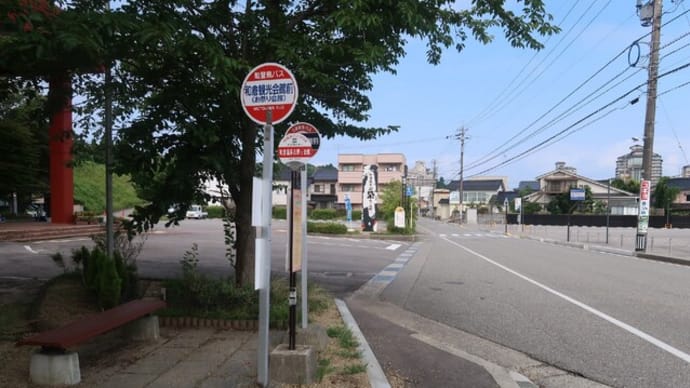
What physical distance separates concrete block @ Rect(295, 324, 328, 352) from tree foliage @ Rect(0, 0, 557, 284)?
1.94 m

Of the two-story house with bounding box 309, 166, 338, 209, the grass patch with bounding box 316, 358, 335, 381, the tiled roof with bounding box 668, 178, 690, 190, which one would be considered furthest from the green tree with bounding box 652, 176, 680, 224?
the grass patch with bounding box 316, 358, 335, 381

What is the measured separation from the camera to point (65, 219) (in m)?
23.9

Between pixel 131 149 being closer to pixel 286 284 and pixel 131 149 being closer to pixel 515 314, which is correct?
pixel 286 284

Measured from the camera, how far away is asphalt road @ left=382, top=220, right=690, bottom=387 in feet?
18.4

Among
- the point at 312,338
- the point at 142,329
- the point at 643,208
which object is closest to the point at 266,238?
the point at 312,338

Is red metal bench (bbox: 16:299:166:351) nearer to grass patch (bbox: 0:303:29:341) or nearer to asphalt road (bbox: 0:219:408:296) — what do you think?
grass patch (bbox: 0:303:29:341)

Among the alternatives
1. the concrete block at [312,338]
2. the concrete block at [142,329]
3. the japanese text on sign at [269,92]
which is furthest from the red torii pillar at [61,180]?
the japanese text on sign at [269,92]

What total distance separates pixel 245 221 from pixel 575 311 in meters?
5.83

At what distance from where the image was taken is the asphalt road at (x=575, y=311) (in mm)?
5602

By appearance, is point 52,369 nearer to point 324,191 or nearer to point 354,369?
point 354,369

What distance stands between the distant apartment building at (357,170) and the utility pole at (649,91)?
52.5 m

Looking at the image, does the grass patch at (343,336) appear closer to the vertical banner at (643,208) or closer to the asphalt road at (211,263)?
the asphalt road at (211,263)

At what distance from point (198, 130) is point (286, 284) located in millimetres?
3350

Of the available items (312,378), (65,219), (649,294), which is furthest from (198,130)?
(65,219)
